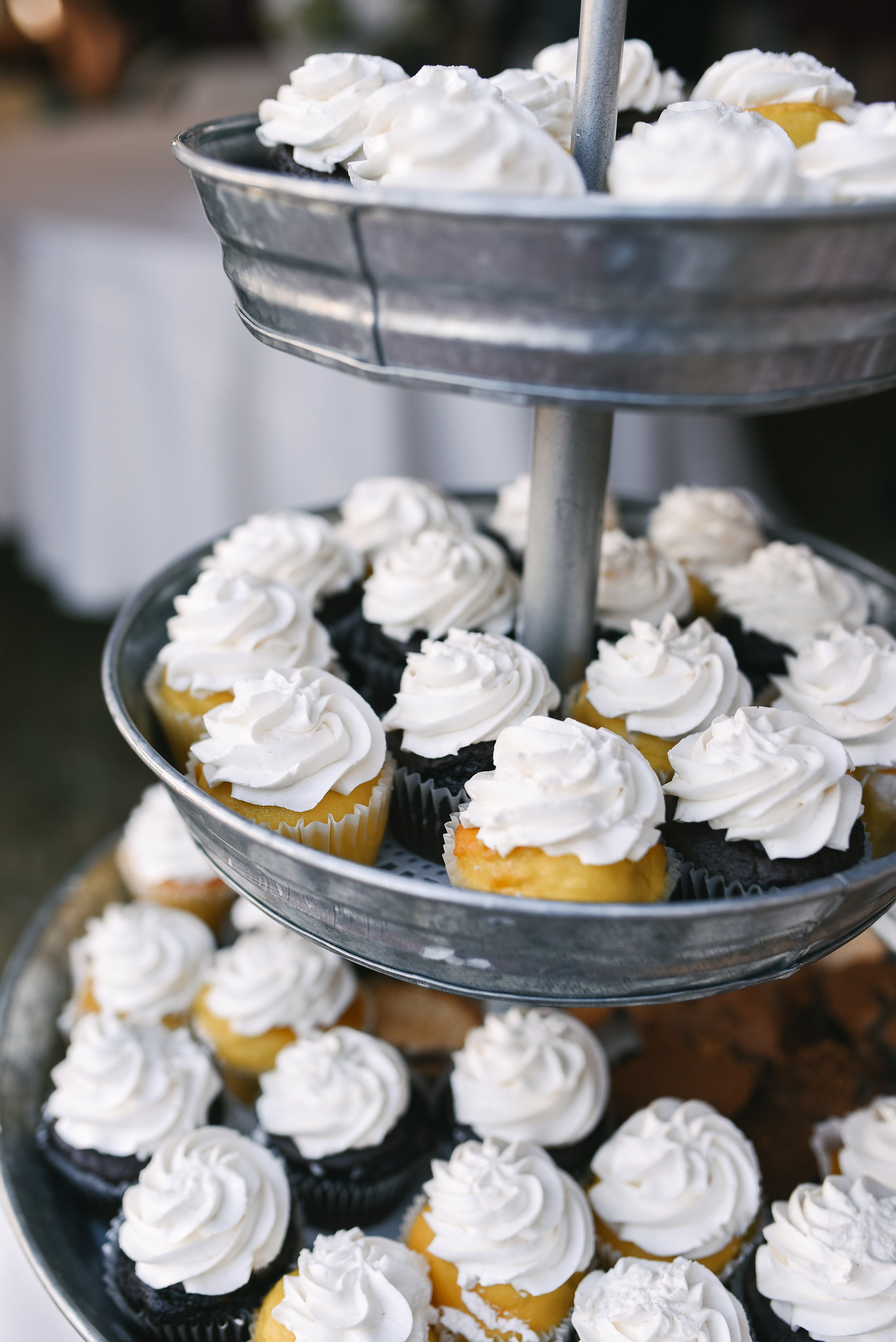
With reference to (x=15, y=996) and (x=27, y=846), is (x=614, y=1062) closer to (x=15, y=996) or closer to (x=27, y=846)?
(x=15, y=996)

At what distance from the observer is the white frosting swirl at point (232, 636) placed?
1313 mm

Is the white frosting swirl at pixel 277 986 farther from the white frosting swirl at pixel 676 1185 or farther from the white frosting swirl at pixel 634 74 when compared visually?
the white frosting swirl at pixel 634 74

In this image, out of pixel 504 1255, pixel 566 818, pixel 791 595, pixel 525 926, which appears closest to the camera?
pixel 525 926

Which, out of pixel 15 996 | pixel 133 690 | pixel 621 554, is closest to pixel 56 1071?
pixel 15 996

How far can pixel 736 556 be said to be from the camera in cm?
175

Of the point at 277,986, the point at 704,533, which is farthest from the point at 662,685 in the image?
the point at 277,986

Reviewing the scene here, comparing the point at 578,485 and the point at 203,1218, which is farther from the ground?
the point at 578,485

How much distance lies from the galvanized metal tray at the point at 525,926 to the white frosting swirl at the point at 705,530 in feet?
2.83

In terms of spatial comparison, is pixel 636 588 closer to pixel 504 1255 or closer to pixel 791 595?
pixel 791 595

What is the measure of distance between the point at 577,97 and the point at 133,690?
31.9 inches

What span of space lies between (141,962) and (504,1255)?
76 cm

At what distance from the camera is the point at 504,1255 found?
1.16 metres

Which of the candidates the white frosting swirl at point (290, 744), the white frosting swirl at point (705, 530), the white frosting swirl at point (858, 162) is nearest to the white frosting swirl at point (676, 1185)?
the white frosting swirl at point (290, 744)

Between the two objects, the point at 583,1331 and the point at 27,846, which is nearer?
the point at 583,1331
